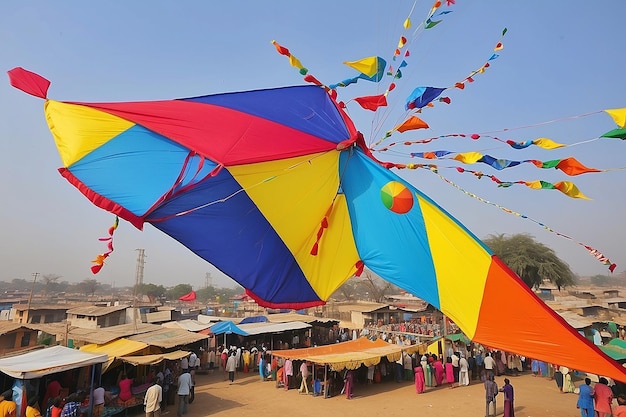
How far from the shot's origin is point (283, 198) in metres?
4.85

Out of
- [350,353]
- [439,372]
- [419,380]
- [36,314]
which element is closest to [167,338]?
Result: [350,353]

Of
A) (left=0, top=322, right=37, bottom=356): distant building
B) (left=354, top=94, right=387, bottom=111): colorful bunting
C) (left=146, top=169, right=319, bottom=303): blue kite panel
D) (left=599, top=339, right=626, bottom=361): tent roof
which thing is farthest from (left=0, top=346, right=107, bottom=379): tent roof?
(left=0, top=322, right=37, bottom=356): distant building

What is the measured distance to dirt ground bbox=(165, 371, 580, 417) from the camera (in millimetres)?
11766

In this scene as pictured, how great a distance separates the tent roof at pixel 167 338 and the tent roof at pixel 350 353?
3.36 meters

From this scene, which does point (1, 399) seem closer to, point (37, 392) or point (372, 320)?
point (37, 392)

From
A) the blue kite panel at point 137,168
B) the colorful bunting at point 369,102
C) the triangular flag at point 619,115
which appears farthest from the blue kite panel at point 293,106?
the triangular flag at point 619,115

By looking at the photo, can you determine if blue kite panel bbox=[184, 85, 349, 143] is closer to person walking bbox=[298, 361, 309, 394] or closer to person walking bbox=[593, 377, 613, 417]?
person walking bbox=[593, 377, 613, 417]

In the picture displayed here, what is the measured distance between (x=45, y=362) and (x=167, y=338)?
5.59 metres

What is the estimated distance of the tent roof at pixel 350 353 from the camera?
13562 mm

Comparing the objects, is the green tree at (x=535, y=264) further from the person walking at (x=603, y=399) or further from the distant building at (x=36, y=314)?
the distant building at (x=36, y=314)

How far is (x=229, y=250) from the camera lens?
509 centimetres

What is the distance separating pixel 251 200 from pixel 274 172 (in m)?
0.48

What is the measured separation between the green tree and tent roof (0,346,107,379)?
3621 centimetres

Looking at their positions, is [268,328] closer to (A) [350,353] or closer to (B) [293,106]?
(A) [350,353]
